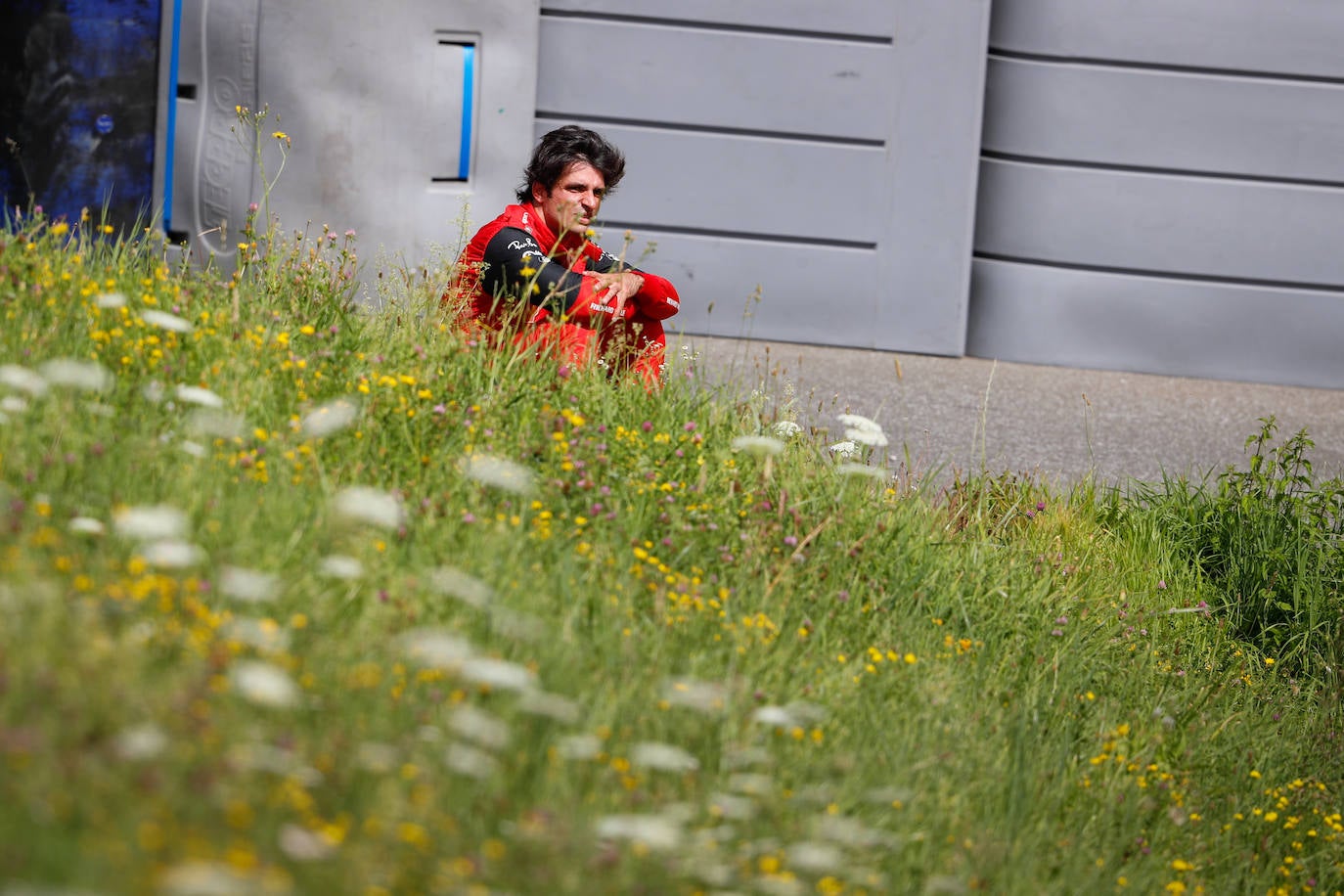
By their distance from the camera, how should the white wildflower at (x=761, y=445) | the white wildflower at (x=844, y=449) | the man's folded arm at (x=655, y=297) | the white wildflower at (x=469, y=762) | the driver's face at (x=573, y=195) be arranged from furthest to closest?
the driver's face at (x=573, y=195), the man's folded arm at (x=655, y=297), the white wildflower at (x=844, y=449), the white wildflower at (x=761, y=445), the white wildflower at (x=469, y=762)

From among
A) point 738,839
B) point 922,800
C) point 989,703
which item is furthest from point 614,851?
point 989,703

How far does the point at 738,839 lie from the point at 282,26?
612 centimetres

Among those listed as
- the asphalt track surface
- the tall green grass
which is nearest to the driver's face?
the tall green grass

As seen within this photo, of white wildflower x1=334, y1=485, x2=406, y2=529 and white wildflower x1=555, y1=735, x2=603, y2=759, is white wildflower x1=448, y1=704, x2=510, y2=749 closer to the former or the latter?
white wildflower x1=555, y1=735, x2=603, y2=759

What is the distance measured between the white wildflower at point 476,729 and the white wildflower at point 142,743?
1.31 feet

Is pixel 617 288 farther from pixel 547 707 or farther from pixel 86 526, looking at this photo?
pixel 547 707

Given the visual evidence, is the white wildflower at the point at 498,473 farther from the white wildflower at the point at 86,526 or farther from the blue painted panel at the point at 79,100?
the blue painted panel at the point at 79,100

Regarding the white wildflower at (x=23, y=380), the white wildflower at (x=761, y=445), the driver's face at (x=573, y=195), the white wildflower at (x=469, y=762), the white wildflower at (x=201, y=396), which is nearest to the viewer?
the white wildflower at (x=469, y=762)

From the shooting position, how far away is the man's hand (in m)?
4.24

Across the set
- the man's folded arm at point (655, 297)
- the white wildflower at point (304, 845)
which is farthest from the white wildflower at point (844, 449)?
the white wildflower at point (304, 845)

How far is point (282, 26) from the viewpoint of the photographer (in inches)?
286

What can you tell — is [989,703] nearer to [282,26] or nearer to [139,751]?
[139,751]

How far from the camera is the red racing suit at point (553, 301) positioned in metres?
4.05

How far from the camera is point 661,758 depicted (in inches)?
84.3
